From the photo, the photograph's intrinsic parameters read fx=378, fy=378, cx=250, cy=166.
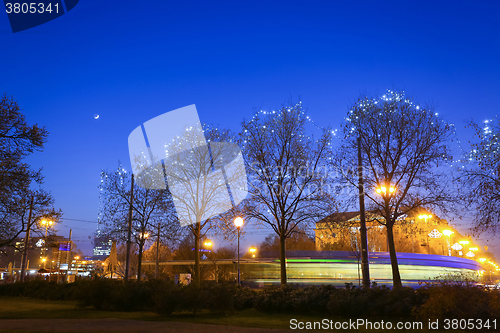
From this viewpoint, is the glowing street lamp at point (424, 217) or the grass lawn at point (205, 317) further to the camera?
the glowing street lamp at point (424, 217)

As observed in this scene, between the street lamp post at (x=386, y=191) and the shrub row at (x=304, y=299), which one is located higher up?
the street lamp post at (x=386, y=191)

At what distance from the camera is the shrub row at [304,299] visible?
10.5 metres

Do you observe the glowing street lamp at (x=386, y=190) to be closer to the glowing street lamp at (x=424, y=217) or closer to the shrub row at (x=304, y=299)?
the glowing street lamp at (x=424, y=217)

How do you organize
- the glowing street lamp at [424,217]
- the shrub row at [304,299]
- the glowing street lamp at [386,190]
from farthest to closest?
the glowing street lamp at [424,217] < the glowing street lamp at [386,190] < the shrub row at [304,299]

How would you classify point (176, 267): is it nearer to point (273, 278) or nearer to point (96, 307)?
point (273, 278)

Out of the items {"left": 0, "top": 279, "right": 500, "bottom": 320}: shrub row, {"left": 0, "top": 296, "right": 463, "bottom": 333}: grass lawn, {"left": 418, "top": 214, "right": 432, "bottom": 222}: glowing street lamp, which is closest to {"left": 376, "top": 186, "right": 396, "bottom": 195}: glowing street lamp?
{"left": 418, "top": 214, "right": 432, "bottom": 222}: glowing street lamp

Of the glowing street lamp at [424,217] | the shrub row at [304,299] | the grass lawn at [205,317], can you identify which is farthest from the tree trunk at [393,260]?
the grass lawn at [205,317]

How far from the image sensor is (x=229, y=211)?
80.3ft

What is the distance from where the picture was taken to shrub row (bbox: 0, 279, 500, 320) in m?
10.5

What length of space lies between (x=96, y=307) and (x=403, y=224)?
1759cm

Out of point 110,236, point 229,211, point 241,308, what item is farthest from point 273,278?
point 241,308

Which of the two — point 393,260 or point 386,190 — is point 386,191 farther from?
point 393,260

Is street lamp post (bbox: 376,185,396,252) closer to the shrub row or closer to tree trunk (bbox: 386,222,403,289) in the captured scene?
tree trunk (bbox: 386,222,403,289)

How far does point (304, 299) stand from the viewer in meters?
14.1
